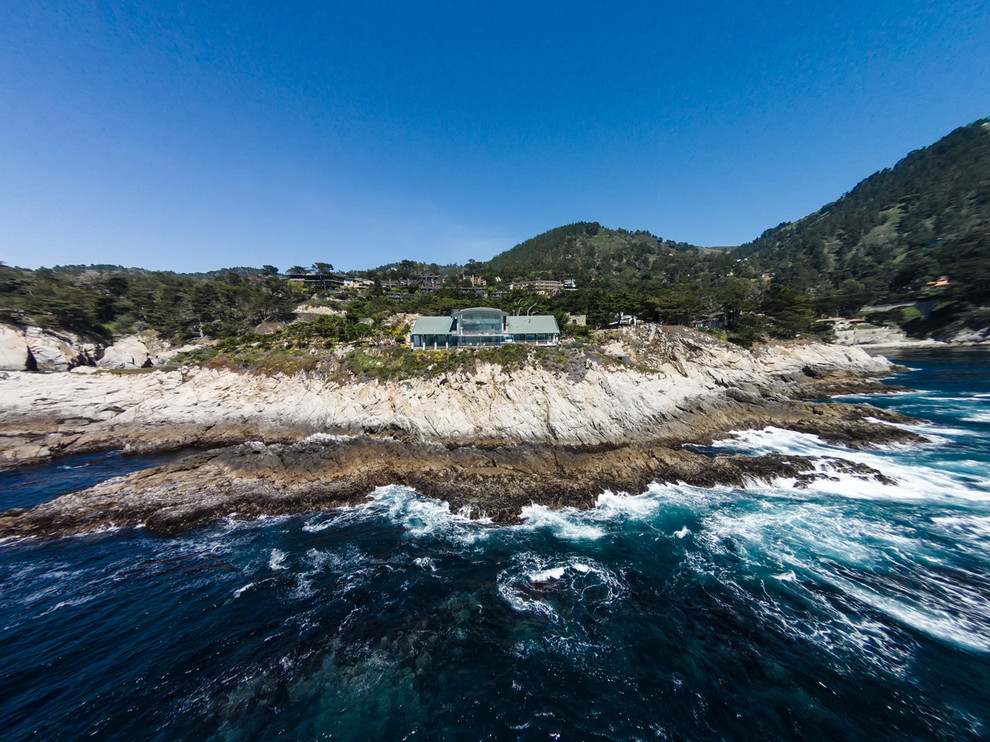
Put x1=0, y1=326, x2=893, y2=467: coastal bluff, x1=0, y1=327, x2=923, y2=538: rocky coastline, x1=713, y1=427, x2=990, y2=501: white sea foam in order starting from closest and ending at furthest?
x1=713, y1=427, x2=990, y2=501: white sea foam
x1=0, y1=327, x2=923, y2=538: rocky coastline
x1=0, y1=326, x2=893, y2=467: coastal bluff

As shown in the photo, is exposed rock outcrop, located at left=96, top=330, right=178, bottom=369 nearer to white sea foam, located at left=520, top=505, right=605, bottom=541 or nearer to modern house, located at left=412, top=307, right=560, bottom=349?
modern house, located at left=412, top=307, right=560, bottom=349

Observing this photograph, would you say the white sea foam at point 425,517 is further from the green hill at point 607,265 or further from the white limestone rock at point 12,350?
the green hill at point 607,265

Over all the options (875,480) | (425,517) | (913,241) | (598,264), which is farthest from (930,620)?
(913,241)

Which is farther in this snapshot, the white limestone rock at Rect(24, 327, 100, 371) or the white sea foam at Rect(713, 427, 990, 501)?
the white limestone rock at Rect(24, 327, 100, 371)

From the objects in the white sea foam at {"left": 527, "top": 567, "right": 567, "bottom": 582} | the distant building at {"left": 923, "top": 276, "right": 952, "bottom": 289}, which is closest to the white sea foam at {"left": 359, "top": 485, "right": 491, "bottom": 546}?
the white sea foam at {"left": 527, "top": 567, "right": 567, "bottom": 582}

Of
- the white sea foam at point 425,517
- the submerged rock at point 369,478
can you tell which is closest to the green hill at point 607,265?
the submerged rock at point 369,478

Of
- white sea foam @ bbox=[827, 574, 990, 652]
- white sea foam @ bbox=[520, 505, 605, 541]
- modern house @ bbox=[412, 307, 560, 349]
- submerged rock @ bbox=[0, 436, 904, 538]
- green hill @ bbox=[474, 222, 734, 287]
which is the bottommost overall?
white sea foam @ bbox=[520, 505, 605, 541]

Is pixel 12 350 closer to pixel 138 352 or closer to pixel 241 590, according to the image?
pixel 138 352
